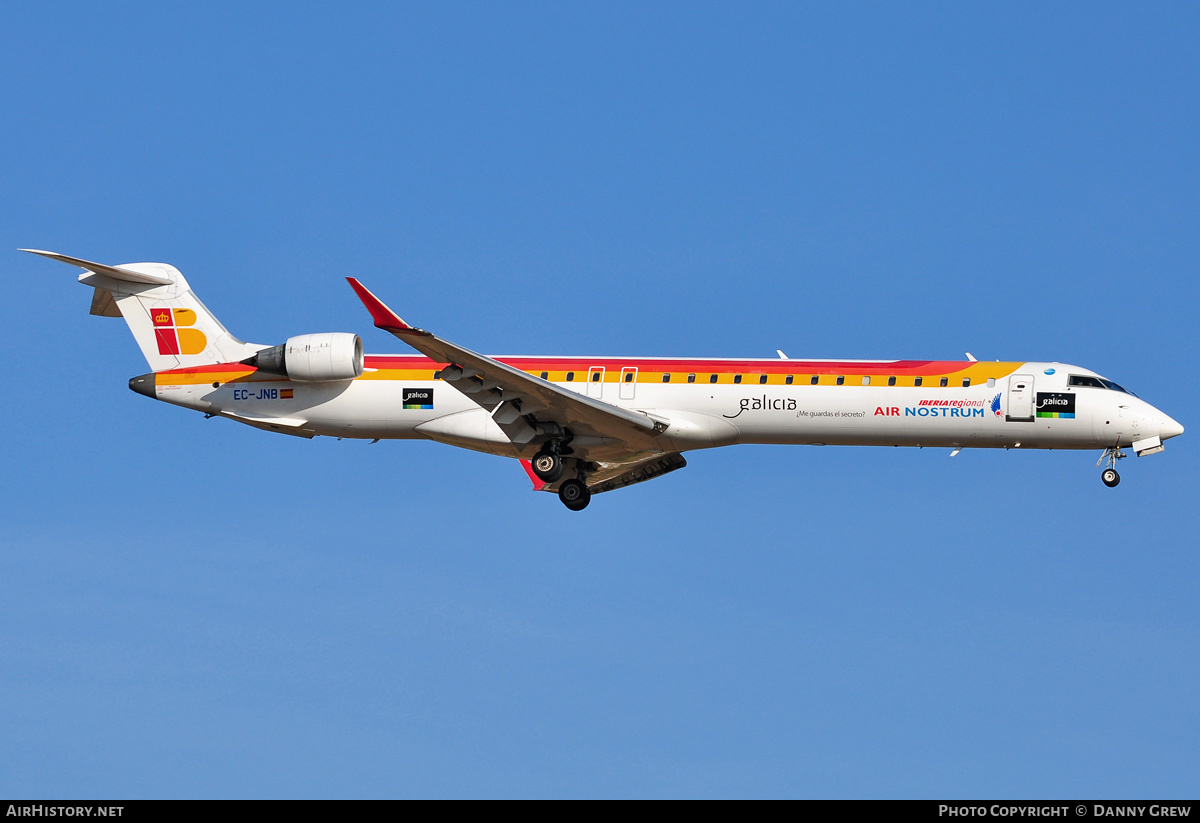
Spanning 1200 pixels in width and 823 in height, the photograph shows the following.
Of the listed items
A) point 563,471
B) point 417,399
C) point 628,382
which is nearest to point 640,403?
point 628,382

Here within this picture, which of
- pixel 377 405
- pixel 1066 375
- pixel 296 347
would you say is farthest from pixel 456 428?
pixel 1066 375

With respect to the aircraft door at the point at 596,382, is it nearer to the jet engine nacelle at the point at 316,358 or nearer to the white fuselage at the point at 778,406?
the white fuselage at the point at 778,406

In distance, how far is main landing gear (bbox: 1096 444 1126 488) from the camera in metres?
32.8

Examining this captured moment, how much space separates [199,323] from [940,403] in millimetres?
18482

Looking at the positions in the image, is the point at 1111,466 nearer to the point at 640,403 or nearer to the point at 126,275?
the point at 640,403

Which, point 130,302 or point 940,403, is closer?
point 940,403

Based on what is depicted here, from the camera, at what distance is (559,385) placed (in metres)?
34.1

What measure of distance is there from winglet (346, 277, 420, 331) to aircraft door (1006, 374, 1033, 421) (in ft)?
45.2

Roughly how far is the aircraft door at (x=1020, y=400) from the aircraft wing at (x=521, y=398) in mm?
7866

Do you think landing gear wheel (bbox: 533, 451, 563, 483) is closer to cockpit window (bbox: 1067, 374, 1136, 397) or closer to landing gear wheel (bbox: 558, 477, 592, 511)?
landing gear wheel (bbox: 558, 477, 592, 511)

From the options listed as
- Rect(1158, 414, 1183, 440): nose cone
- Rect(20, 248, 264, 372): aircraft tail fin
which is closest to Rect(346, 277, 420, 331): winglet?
Rect(20, 248, 264, 372): aircraft tail fin
